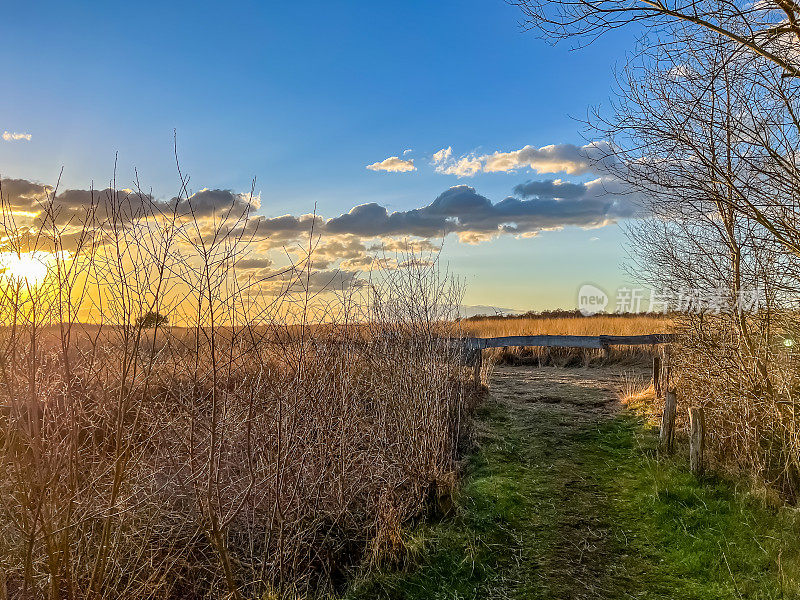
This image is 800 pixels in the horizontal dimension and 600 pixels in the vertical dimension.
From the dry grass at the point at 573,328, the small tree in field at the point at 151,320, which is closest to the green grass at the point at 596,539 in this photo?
the small tree in field at the point at 151,320

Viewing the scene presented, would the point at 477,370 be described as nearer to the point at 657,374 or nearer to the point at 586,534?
the point at 657,374

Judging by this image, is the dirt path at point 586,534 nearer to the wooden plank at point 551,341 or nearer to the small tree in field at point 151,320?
the small tree in field at point 151,320

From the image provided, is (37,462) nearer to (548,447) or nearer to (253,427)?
(253,427)

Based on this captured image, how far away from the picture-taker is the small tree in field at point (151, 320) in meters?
3.60

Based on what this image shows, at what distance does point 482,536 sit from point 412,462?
2.96ft

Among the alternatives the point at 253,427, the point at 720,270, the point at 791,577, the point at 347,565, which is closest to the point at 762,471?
the point at 791,577

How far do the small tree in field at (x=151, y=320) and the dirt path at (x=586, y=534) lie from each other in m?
2.45

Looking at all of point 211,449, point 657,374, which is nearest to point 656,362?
point 657,374

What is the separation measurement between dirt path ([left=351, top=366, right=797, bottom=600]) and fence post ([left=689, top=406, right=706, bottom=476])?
142mm

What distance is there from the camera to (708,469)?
588 cm

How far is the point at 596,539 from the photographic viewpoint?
16.4ft

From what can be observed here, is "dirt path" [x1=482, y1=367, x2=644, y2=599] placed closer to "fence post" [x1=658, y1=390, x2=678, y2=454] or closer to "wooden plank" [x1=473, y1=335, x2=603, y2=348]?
"fence post" [x1=658, y1=390, x2=678, y2=454]

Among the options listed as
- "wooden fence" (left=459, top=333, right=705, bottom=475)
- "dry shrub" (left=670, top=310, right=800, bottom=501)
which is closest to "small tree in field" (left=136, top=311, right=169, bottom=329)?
"wooden fence" (left=459, top=333, right=705, bottom=475)

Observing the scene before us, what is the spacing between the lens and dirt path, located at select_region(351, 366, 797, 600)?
4.37 metres
